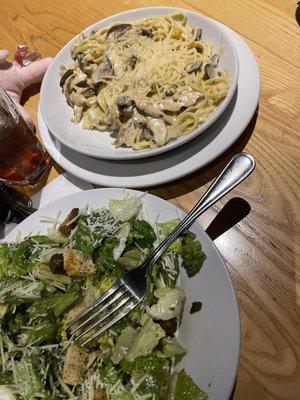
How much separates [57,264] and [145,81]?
748 millimetres

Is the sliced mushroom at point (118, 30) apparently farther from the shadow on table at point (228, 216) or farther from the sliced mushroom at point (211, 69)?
the shadow on table at point (228, 216)

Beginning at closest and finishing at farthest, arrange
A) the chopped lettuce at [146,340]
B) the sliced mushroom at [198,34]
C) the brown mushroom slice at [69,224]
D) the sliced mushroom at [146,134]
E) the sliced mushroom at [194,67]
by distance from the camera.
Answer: the chopped lettuce at [146,340]
the brown mushroom slice at [69,224]
the sliced mushroom at [146,134]
the sliced mushroom at [194,67]
the sliced mushroom at [198,34]

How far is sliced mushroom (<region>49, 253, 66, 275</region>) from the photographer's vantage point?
132 centimetres

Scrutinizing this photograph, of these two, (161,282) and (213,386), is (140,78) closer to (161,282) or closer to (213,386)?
(161,282)

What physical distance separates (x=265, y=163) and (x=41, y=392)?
0.94 metres

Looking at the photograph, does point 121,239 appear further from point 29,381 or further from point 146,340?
point 29,381

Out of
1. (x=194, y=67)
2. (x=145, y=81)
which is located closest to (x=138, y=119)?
(x=145, y=81)

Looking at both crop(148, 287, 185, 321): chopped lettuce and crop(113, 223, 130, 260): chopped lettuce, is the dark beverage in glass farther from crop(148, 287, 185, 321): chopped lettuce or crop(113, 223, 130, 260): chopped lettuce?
crop(148, 287, 185, 321): chopped lettuce

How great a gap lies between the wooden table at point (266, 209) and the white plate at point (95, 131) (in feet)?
0.47

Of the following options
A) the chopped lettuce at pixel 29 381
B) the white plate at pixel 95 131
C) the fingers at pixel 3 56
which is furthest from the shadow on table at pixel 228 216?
the fingers at pixel 3 56

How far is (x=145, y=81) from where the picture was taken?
1638 mm

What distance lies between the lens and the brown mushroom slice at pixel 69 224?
4.57 feet

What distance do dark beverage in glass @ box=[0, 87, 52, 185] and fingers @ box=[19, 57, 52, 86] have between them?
29 cm

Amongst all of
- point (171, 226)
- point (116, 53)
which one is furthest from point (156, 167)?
point (116, 53)
